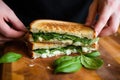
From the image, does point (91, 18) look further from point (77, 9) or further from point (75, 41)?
point (77, 9)

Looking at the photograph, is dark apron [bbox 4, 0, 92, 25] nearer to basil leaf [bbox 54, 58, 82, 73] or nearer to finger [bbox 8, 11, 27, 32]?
finger [bbox 8, 11, 27, 32]

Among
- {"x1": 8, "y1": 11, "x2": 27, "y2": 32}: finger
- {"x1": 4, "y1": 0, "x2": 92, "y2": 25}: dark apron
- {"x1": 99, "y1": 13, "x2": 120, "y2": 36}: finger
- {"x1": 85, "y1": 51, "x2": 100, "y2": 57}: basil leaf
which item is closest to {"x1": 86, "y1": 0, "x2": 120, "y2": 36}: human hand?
{"x1": 99, "y1": 13, "x2": 120, "y2": 36}: finger

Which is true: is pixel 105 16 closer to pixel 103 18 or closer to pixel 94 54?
pixel 103 18

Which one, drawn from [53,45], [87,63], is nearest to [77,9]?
[53,45]

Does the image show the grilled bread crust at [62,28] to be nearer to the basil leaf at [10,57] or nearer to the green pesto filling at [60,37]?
the green pesto filling at [60,37]

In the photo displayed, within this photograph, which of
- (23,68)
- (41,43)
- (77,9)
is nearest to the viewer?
(23,68)

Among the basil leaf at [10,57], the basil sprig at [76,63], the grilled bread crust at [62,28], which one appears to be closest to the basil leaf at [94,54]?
the basil sprig at [76,63]

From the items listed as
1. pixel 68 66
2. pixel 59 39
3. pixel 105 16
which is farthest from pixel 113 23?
pixel 68 66
